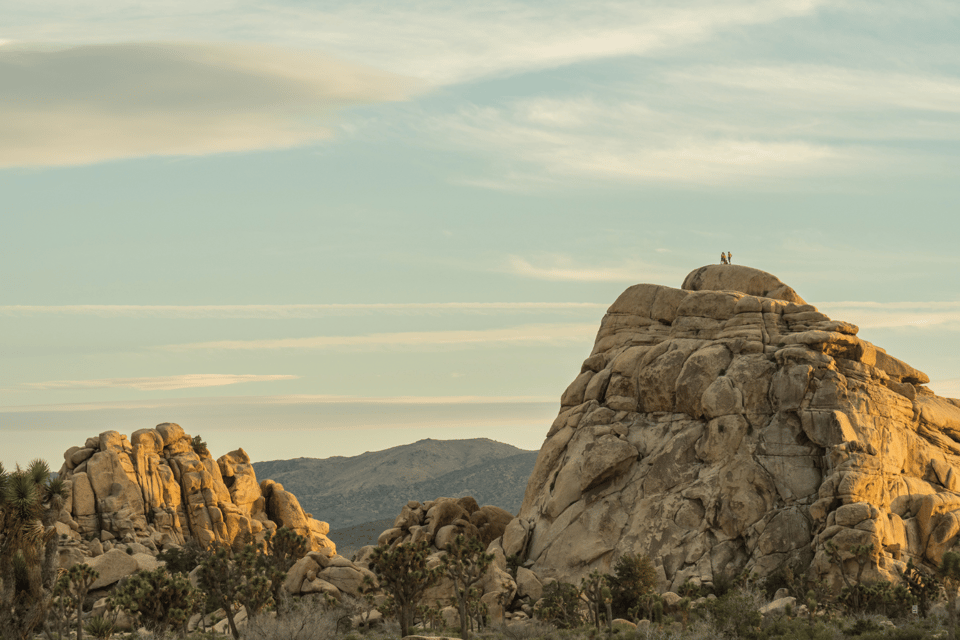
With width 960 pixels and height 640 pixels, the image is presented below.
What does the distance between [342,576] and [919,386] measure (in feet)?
180

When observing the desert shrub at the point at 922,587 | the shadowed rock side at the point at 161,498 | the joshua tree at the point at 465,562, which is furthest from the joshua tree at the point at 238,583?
the desert shrub at the point at 922,587

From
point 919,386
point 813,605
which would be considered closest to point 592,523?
point 813,605

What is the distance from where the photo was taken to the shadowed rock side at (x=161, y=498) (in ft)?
296

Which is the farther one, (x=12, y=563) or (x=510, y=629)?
(x=510, y=629)

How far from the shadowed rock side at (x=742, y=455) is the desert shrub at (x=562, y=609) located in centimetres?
854

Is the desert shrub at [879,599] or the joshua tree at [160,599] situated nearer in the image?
the joshua tree at [160,599]

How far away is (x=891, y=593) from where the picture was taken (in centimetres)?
6328

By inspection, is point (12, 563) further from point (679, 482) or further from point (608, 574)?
point (679, 482)

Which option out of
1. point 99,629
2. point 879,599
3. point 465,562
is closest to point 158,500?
point 99,629

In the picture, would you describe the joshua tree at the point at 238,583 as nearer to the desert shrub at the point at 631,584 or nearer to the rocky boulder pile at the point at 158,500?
the rocky boulder pile at the point at 158,500

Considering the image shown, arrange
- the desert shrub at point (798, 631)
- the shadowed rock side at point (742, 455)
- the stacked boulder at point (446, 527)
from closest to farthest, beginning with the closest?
the desert shrub at point (798, 631) → the shadowed rock side at point (742, 455) → the stacked boulder at point (446, 527)

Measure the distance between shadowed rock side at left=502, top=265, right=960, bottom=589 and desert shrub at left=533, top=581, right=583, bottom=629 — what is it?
8.54 meters

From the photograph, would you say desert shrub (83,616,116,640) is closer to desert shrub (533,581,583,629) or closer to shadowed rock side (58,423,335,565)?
desert shrub (533,581,583,629)

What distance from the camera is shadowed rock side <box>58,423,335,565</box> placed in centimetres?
9012
